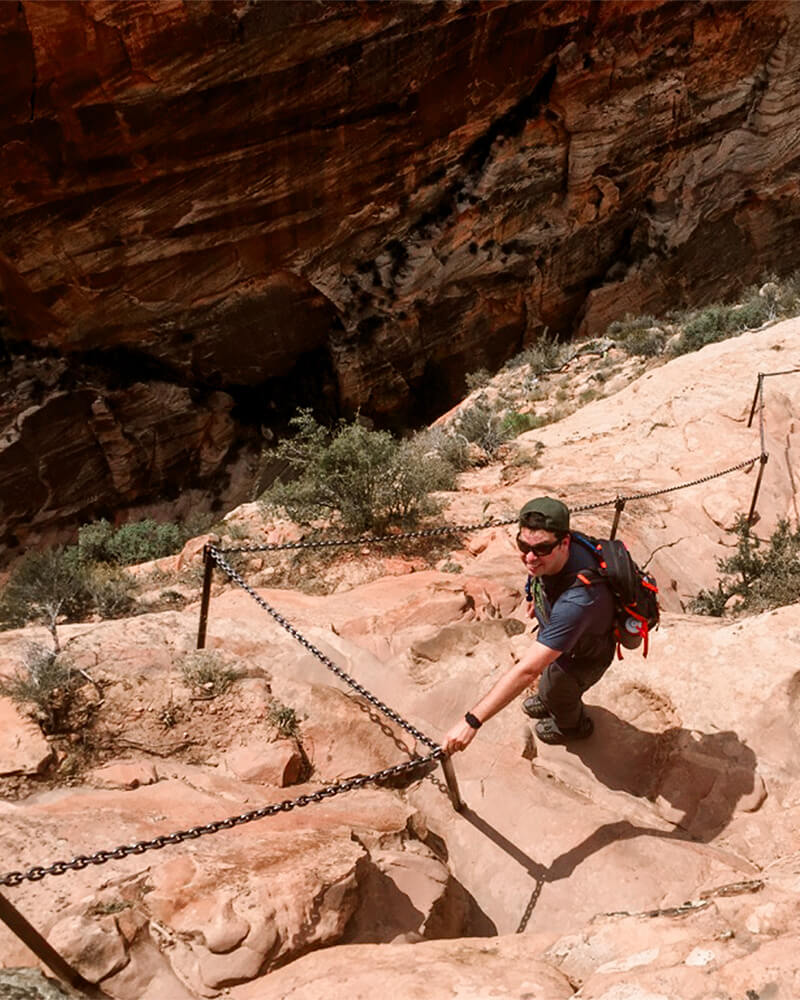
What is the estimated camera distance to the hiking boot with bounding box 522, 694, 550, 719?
3.52 metres

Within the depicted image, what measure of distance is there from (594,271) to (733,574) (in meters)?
12.5

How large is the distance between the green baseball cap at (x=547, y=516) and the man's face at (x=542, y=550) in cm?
2

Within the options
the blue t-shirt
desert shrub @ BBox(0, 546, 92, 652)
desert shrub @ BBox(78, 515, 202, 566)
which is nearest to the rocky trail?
the blue t-shirt

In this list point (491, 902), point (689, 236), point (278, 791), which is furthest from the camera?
point (689, 236)

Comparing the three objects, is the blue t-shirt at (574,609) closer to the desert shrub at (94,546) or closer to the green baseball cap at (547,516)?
the green baseball cap at (547,516)

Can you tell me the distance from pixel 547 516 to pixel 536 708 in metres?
1.32

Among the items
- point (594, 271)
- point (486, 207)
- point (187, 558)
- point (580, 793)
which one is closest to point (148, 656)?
point (580, 793)

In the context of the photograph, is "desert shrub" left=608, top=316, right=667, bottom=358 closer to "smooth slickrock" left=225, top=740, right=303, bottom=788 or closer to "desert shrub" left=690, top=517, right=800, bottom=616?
"desert shrub" left=690, top=517, right=800, bottom=616

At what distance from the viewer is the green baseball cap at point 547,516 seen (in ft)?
8.73

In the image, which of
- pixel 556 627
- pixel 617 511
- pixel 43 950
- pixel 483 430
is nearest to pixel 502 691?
pixel 556 627

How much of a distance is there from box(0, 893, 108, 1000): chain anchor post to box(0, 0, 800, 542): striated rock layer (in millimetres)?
12370

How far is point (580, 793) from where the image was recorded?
124 inches

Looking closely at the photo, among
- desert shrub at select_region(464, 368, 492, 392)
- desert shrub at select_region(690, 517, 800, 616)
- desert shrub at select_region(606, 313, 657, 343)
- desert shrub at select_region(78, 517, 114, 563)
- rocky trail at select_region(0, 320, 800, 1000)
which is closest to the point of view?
rocky trail at select_region(0, 320, 800, 1000)

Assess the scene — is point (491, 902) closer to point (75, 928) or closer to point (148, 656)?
point (75, 928)
